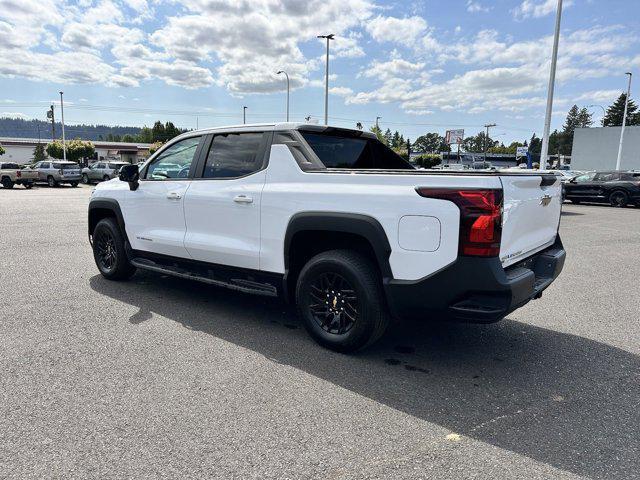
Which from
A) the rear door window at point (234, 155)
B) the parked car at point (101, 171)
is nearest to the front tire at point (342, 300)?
the rear door window at point (234, 155)

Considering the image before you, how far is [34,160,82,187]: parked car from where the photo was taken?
94.0ft

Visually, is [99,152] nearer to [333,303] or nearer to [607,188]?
[607,188]

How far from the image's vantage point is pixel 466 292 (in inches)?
126

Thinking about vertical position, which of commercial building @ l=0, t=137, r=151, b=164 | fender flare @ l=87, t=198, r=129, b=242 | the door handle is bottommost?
fender flare @ l=87, t=198, r=129, b=242

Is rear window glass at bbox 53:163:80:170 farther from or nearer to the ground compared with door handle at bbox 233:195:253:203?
nearer to the ground

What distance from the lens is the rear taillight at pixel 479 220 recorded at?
10.1 ft

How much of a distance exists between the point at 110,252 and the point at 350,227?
12.7 feet

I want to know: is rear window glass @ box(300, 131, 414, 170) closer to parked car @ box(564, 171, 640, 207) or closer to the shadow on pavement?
the shadow on pavement

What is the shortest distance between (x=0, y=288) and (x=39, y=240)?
12.6 ft

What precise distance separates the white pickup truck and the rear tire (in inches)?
723

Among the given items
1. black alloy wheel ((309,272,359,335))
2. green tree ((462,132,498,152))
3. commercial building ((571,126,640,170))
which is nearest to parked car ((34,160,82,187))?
black alloy wheel ((309,272,359,335))

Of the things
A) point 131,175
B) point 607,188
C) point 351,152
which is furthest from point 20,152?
point 351,152

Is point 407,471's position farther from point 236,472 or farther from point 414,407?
point 236,472

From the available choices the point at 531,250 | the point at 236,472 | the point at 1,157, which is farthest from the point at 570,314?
the point at 1,157
